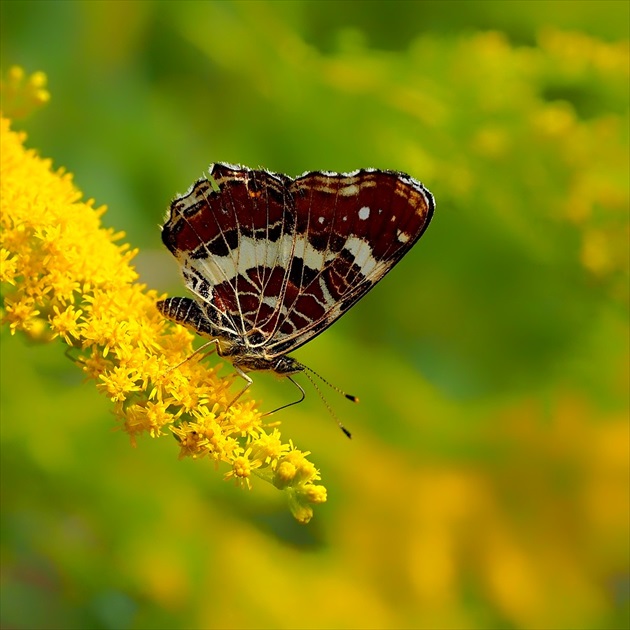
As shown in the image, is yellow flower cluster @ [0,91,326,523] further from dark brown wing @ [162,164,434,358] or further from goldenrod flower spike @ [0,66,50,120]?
goldenrod flower spike @ [0,66,50,120]

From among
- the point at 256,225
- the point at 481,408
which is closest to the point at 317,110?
the point at 256,225

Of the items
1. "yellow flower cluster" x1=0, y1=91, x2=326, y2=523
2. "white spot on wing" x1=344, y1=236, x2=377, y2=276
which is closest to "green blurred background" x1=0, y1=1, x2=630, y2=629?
"yellow flower cluster" x1=0, y1=91, x2=326, y2=523

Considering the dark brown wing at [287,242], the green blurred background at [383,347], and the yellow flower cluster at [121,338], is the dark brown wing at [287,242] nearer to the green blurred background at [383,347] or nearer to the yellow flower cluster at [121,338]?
the yellow flower cluster at [121,338]

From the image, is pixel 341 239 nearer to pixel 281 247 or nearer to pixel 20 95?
pixel 281 247

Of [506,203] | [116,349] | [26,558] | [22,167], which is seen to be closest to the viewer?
[116,349]

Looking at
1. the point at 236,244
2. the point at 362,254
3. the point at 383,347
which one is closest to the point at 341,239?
the point at 362,254

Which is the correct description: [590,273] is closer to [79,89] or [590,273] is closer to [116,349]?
[116,349]

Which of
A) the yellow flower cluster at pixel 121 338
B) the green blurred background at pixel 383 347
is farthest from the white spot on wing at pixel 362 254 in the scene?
the green blurred background at pixel 383 347
